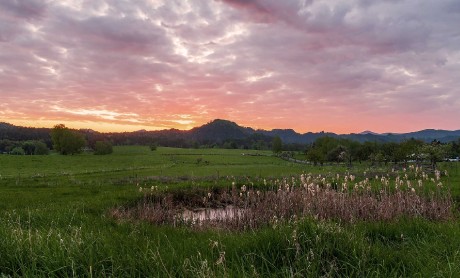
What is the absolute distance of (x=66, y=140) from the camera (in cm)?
11006

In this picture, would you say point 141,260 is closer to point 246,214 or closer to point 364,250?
point 364,250

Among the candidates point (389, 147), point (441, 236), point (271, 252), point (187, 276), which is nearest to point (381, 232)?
point (441, 236)

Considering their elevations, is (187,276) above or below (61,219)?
above

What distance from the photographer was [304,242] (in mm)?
5547

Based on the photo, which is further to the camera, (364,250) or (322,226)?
(322,226)

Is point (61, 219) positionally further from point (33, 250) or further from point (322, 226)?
point (322, 226)

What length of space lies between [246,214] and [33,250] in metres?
9.01

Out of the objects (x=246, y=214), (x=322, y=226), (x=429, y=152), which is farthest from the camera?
(x=429, y=152)

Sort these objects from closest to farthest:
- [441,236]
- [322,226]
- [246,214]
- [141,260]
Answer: [141,260], [322,226], [441,236], [246,214]

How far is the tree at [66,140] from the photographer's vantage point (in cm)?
11019

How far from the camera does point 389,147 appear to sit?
10488cm

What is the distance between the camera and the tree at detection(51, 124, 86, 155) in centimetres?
11019

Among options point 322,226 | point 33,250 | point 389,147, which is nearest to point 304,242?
point 322,226

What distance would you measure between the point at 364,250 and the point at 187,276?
2.84 m
